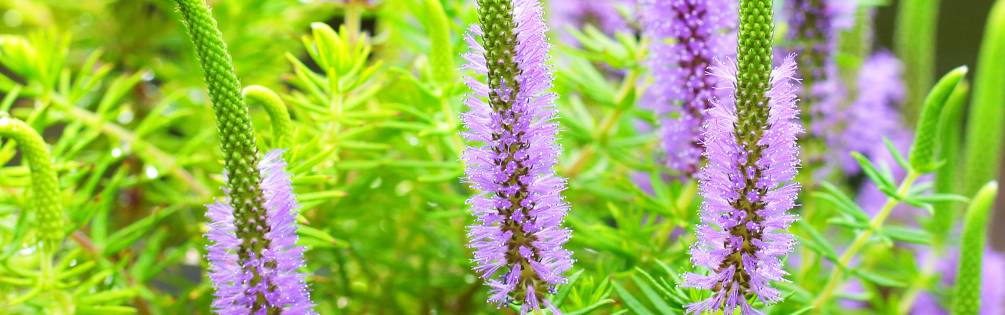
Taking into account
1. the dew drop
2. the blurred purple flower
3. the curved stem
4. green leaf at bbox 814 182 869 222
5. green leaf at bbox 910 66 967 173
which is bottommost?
the blurred purple flower

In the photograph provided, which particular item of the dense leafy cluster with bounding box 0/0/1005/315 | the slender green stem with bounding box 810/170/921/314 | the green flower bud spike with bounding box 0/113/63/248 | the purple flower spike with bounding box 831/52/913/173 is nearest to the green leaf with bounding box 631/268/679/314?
the dense leafy cluster with bounding box 0/0/1005/315

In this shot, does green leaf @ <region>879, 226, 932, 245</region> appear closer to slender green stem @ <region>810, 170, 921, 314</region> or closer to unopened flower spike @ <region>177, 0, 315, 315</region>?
slender green stem @ <region>810, 170, 921, 314</region>

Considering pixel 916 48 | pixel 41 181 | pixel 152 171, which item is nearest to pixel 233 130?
pixel 41 181

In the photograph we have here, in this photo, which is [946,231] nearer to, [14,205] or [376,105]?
[376,105]

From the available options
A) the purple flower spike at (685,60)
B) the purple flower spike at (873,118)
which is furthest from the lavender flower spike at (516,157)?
the purple flower spike at (873,118)

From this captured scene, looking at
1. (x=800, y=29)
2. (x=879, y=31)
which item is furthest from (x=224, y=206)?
(x=879, y=31)

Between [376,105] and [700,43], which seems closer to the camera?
[700,43]
